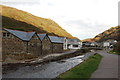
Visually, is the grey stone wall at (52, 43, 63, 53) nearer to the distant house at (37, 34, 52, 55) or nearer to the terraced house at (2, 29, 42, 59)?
the distant house at (37, 34, 52, 55)

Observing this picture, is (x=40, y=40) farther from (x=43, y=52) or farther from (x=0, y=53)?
(x=0, y=53)

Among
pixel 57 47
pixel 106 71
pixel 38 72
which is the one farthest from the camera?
pixel 57 47

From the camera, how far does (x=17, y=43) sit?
36.2m

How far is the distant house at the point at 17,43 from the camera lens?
33.7 m

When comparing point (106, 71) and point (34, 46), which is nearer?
point (106, 71)

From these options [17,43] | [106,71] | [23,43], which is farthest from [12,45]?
[106,71]

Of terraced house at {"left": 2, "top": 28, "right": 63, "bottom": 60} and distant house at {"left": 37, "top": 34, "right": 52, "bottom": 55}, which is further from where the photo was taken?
distant house at {"left": 37, "top": 34, "right": 52, "bottom": 55}

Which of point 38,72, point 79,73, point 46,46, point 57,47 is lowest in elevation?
point 38,72

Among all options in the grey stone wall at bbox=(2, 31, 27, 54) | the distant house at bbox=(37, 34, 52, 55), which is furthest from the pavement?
the distant house at bbox=(37, 34, 52, 55)

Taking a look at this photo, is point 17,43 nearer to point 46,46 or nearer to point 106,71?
point 46,46

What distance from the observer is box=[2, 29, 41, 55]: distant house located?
1328 inches

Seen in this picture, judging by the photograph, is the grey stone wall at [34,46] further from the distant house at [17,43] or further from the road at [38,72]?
the road at [38,72]

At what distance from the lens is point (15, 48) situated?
117 ft

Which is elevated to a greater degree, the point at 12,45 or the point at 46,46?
the point at 12,45
